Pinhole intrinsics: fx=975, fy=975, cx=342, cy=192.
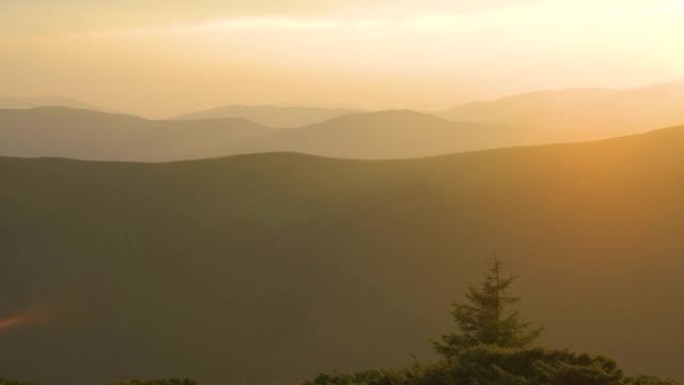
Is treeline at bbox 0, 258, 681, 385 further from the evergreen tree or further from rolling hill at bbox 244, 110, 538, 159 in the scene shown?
rolling hill at bbox 244, 110, 538, 159

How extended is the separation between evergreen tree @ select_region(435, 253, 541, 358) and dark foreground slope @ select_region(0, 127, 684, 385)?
11.5 m

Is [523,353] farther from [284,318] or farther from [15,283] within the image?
[15,283]

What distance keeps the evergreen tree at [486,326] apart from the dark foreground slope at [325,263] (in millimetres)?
11509

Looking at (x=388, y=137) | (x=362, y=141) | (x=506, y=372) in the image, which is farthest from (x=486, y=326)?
(x=388, y=137)

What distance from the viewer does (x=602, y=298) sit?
1303 inches

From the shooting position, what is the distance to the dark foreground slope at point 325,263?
A: 31.3 m

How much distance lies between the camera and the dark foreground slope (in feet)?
103

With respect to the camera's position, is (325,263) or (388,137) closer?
(325,263)

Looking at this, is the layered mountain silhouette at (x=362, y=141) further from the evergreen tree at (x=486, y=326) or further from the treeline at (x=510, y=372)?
the treeline at (x=510, y=372)

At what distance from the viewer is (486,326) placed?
16.8m

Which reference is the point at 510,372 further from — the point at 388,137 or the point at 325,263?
the point at 388,137

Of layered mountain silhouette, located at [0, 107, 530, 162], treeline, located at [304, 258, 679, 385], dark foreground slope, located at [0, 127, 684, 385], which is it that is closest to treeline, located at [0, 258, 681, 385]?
treeline, located at [304, 258, 679, 385]

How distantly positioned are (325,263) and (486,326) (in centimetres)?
2436

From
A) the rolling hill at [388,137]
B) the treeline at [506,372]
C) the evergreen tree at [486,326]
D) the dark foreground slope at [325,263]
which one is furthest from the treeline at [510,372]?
the rolling hill at [388,137]
